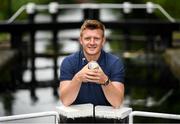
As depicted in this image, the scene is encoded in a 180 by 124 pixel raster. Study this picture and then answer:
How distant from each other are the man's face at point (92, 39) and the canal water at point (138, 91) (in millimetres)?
4275

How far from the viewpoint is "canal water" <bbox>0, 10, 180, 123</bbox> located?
29.3 ft

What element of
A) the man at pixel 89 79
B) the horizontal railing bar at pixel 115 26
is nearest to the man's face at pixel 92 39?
the man at pixel 89 79

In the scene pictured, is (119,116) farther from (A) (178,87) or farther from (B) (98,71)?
(A) (178,87)

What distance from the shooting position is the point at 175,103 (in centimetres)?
Answer: 934

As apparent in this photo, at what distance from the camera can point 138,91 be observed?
10.4 meters

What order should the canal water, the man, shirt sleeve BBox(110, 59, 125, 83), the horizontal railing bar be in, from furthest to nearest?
A: 1. the horizontal railing bar
2. the canal water
3. shirt sleeve BBox(110, 59, 125, 83)
4. the man

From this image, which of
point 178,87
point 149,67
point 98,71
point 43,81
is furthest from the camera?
point 149,67

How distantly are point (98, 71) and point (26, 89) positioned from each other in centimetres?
730

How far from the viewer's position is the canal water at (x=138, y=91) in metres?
8.93

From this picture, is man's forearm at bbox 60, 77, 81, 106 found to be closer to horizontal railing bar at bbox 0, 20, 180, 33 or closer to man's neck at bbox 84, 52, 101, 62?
man's neck at bbox 84, 52, 101, 62

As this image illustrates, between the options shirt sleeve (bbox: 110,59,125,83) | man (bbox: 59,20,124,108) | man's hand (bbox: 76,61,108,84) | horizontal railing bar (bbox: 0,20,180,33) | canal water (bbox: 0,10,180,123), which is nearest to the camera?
man's hand (bbox: 76,61,108,84)

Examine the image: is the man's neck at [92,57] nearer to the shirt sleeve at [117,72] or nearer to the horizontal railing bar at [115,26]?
the shirt sleeve at [117,72]

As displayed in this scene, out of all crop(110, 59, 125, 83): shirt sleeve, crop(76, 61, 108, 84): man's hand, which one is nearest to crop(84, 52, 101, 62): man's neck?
crop(110, 59, 125, 83): shirt sleeve

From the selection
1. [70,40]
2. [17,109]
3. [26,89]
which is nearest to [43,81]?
[26,89]
